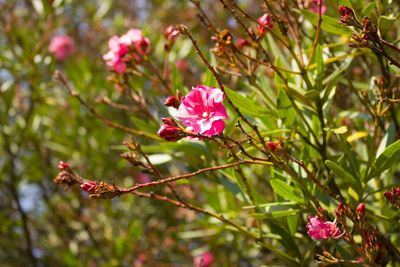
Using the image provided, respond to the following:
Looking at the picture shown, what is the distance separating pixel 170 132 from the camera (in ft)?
3.45

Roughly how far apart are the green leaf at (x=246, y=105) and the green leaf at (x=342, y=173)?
253 millimetres

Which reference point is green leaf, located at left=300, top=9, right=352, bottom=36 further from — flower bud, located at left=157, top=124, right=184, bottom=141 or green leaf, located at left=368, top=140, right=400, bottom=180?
flower bud, located at left=157, top=124, right=184, bottom=141

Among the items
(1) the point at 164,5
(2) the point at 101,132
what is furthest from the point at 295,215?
(1) the point at 164,5

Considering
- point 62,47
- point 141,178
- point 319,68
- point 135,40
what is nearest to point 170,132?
point 319,68

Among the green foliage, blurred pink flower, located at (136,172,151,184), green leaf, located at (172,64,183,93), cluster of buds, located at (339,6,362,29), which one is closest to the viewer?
cluster of buds, located at (339,6,362,29)

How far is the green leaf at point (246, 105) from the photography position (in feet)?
4.27

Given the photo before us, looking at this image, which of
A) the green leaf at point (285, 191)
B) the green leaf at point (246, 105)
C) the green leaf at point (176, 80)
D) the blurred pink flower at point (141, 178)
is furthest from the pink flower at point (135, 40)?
the blurred pink flower at point (141, 178)

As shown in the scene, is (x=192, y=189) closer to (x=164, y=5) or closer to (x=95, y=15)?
(x=95, y=15)

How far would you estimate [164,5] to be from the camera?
399 cm

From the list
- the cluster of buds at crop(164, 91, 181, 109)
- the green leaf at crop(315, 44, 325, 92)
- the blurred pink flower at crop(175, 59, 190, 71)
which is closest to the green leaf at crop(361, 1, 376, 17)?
the green leaf at crop(315, 44, 325, 92)

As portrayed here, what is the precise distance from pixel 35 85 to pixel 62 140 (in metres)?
0.36

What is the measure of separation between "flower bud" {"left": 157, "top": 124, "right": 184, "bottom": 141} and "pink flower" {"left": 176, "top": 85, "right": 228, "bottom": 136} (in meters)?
0.03

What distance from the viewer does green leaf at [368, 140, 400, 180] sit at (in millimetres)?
1103

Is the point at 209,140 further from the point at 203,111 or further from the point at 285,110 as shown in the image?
the point at 285,110
